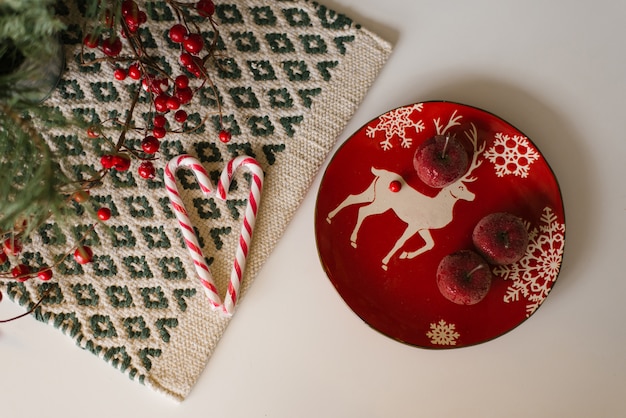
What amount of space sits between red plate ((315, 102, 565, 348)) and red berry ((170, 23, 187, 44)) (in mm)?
399

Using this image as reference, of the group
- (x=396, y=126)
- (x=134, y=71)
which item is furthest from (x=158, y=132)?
(x=396, y=126)

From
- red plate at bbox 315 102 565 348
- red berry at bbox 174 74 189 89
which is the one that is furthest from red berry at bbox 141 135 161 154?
red plate at bbox 315 102 565 348

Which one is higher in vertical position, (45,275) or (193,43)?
(193,43)

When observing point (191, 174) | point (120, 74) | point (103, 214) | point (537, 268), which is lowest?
point (103, 214)

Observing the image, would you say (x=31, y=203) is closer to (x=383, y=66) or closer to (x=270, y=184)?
(x=270, y=184)

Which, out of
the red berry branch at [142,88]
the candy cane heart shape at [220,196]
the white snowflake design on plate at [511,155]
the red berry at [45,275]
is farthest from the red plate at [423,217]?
the red berry at [45,275]

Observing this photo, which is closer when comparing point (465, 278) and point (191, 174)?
point (465, 278)

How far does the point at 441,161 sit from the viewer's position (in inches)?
42.5

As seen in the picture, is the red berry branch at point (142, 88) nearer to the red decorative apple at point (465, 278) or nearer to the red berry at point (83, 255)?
the red berry at point (83, 255)

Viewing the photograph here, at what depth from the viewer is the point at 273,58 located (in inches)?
46.6

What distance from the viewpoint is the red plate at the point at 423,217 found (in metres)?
1.13

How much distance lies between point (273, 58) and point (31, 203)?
604mm

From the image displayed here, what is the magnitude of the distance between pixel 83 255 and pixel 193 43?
492 millimetres

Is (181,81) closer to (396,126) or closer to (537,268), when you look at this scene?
(396,126)
